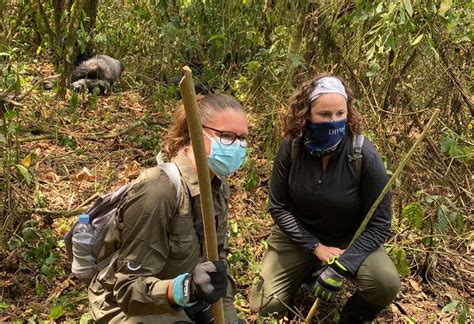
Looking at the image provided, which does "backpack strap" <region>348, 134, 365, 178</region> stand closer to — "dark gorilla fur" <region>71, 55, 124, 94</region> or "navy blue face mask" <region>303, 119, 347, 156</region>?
"navy blue face mask" <region>303, 119, 347, 156</region>

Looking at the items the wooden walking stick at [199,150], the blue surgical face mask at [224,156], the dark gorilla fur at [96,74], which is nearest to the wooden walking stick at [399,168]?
the blue surgical face mask at [224,156]

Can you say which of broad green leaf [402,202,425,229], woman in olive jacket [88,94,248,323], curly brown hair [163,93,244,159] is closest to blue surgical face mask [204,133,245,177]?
woman in olive jacket [88,94,248,323]

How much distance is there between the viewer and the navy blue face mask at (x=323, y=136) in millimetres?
2848

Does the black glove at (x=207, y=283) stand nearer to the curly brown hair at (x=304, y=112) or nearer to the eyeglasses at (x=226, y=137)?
the eyeglasses at (x=226, y=137)

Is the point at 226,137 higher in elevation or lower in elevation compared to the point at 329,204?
higher

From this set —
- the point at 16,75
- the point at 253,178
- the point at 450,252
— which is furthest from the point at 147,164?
the point at 450,252

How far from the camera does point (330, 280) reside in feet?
9.15

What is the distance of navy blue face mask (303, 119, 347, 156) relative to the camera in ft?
9.34

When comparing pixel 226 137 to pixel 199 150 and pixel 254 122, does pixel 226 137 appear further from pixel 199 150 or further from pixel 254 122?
pixel 254 122

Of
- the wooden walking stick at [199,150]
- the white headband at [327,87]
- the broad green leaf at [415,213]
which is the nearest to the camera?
the wooden walking stick at [199,150]

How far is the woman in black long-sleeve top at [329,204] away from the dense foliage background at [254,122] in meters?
0.24

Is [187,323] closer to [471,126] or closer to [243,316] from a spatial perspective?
[243,316]

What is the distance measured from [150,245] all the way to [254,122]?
10.7 ft

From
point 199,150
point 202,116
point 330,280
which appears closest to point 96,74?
point 330,280
